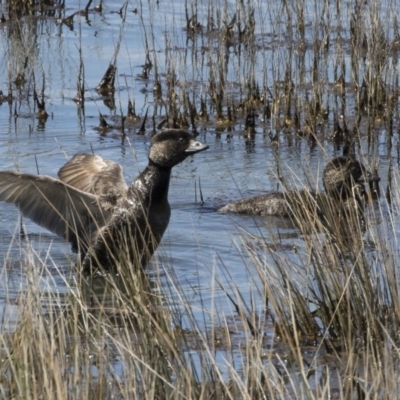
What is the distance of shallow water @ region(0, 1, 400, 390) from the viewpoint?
8266 millimetres

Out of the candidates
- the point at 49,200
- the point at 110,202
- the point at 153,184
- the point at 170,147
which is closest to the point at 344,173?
the point at 170,147

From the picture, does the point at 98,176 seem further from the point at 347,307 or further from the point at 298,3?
the point at 298,3

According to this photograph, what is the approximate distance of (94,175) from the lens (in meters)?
8.56

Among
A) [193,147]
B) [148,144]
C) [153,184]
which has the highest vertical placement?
[193,147]

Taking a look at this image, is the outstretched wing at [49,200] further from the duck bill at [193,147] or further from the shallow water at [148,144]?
the duck bill at [193,147]

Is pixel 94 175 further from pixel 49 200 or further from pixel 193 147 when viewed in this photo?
pixel 49 200

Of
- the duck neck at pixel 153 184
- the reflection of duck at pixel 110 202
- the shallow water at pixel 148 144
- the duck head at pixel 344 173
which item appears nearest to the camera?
the reflection of duck at pixel 110 202

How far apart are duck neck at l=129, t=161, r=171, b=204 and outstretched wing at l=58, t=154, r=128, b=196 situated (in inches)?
9.6

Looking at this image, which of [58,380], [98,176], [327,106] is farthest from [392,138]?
[58,380]

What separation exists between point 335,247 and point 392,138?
19.1ft

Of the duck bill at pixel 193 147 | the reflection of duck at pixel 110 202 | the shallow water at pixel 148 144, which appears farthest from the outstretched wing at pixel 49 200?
the duck bill at pixel 193 147

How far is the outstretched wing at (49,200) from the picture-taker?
6.89 m

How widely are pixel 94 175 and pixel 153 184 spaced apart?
80cm

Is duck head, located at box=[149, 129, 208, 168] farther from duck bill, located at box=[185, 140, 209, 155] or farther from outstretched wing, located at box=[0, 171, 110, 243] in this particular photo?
outstretched wing, located at box=[0, 171, 110, 243]
